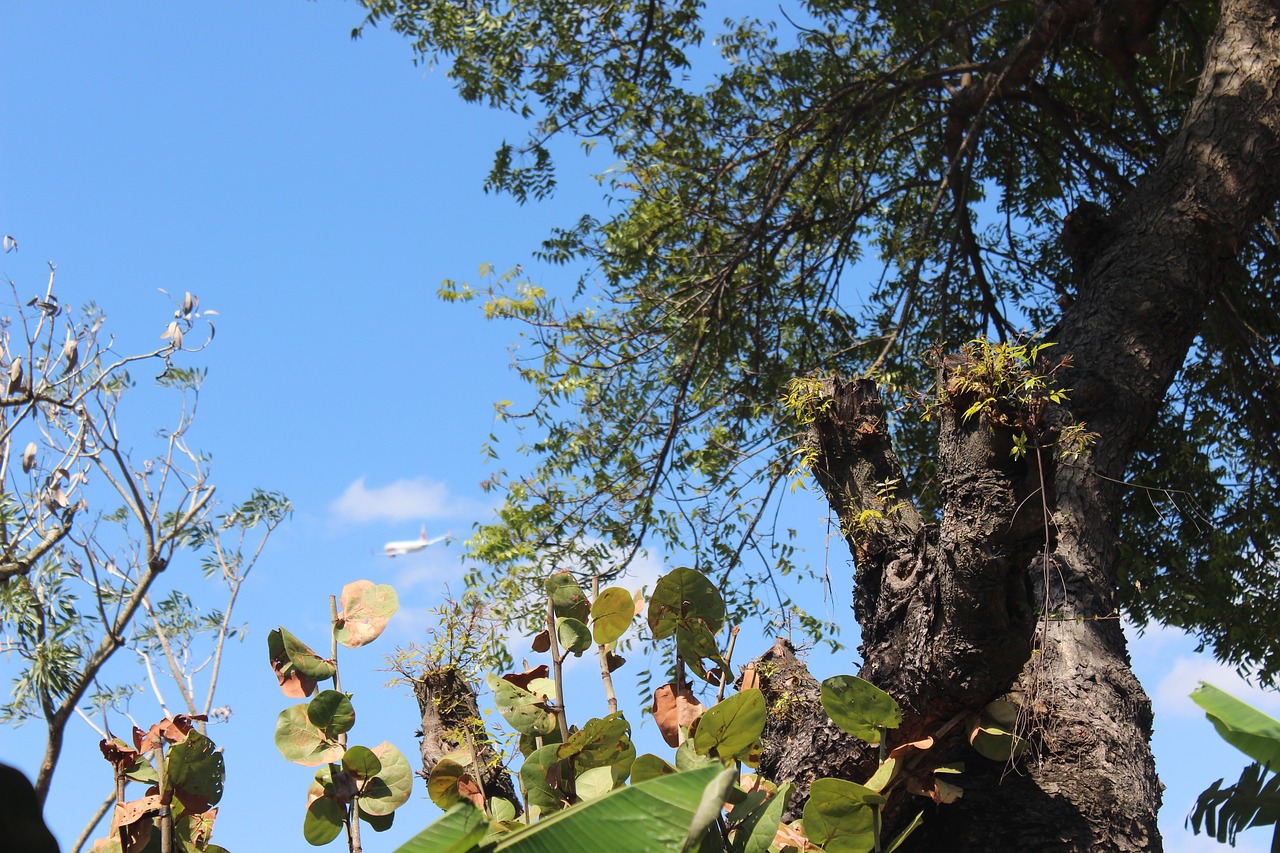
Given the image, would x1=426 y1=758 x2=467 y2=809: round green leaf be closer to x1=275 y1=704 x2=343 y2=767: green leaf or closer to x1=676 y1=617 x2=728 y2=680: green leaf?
x1=275 y1=704 x2=343 y2=767: green leaf

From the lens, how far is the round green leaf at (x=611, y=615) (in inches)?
73.1

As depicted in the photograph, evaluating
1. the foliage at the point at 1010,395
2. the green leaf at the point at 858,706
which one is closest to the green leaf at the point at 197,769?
the green leaf at the point at 858,706

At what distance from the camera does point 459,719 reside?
2.12 meters

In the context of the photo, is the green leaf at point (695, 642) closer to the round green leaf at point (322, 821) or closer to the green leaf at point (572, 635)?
the green leaf at point (572, 635)

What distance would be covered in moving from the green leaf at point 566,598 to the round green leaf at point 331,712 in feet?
1.29

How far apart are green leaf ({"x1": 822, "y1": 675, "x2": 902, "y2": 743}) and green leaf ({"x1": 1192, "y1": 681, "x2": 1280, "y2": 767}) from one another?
608 mm

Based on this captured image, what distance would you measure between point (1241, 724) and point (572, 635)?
1260 mm

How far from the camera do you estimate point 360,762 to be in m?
1.72

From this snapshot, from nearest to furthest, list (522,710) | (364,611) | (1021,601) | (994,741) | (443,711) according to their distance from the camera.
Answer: (522,710) < (364,611) < (443,711) < (1021,601) < (994,741)

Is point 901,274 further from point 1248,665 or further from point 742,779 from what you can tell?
point 742,779

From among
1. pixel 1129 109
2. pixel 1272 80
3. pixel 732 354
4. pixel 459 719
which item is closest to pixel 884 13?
pixel 1129 109

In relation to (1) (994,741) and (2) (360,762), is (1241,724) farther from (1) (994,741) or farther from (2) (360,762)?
(2) (360,762)

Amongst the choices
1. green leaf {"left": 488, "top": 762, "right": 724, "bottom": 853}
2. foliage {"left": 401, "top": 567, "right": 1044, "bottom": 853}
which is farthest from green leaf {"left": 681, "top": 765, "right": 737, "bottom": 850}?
foliage {"left": 401, "top": 567, "right": 1044, "bottom": 853}

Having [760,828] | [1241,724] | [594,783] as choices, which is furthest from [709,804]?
[1241,724]
